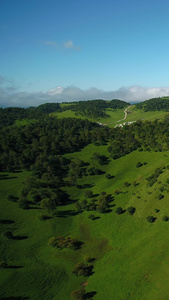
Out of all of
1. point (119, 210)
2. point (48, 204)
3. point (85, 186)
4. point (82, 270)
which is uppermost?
point (85, 186)

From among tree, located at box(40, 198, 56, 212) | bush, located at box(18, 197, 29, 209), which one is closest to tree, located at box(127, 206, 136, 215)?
tree, located at box(40, 198, 56, 212)

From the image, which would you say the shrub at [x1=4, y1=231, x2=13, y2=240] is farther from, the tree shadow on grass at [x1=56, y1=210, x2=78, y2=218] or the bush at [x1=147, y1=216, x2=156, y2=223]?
the bush at [x1=147, y1=216, x2=156, y2=223]

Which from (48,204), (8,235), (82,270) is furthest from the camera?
(48,204)

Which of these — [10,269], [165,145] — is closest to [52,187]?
[10,269]

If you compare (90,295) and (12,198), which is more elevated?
(12,198)

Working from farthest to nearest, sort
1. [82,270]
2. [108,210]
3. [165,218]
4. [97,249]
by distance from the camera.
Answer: [108,210] → [165,218] → [97,249] → [82,270]

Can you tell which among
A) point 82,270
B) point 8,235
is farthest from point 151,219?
point 8,235

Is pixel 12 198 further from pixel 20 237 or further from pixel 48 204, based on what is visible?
pixel 20 237

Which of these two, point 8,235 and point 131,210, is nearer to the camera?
point 8,235

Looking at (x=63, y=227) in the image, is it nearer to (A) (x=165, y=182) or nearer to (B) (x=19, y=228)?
(B) (x=19, y=228)
